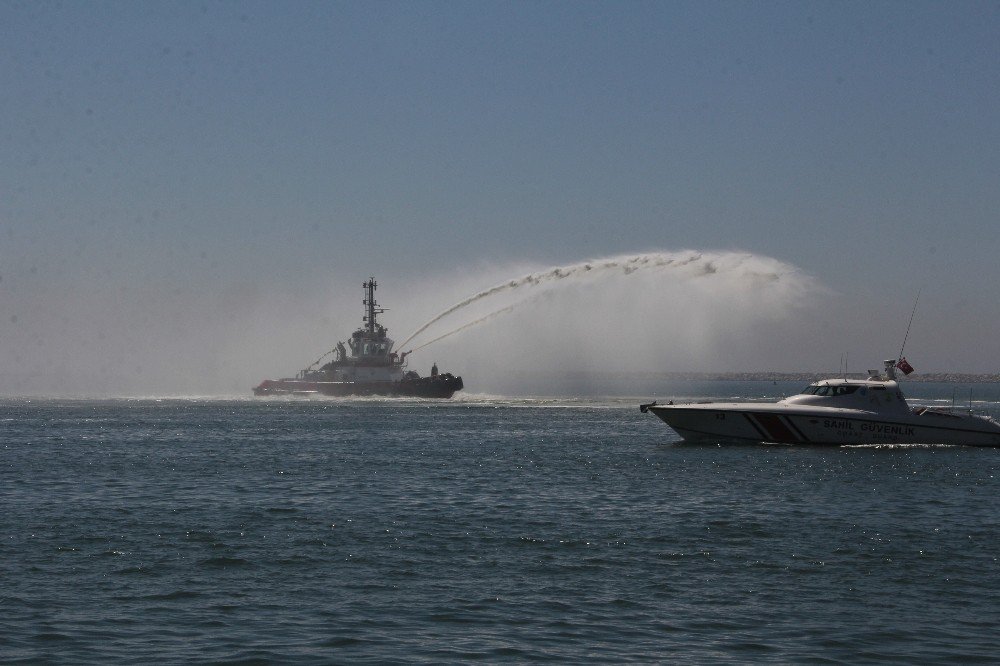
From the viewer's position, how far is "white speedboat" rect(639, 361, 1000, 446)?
5728 cm

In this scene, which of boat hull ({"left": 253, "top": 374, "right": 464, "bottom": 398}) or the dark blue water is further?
→ boat hull ({"left": 253, "top": 374, "right": 464, "bottom": 398})

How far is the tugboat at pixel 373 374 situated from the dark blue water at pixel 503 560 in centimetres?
9409

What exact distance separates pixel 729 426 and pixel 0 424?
238 ft

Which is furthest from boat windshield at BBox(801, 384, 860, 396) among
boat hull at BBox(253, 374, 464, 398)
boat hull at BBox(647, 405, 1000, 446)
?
boat hull at BBox(253, 374, 464, 398)

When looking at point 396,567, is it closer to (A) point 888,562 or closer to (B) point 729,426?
(A) point 888,562

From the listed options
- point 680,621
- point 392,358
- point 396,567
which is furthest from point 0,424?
point 680,621

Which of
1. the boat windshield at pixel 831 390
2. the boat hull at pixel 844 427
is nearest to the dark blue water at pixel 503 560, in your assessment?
the boat hull at pixel 844 427

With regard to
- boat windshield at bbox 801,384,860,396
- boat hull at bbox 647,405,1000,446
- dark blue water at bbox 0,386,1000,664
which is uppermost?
boat windshield at bbox 801,384,860,396

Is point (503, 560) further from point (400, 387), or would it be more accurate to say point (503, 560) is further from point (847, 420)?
point (400, 387)

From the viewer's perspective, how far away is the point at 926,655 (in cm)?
1720

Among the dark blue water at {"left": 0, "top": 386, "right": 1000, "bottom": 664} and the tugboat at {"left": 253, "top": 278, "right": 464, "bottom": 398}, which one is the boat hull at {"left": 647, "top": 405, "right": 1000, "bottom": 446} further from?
the tugboat at {"left": 253, "top": 278, "right": 464, "bottom": 398}

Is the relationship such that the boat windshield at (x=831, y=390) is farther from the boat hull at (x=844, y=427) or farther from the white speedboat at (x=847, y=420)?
the boat hull at (x=844, y=427)

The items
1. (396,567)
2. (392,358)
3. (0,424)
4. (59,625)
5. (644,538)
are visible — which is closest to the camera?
(59,625)

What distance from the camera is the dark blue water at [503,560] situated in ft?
58.9
